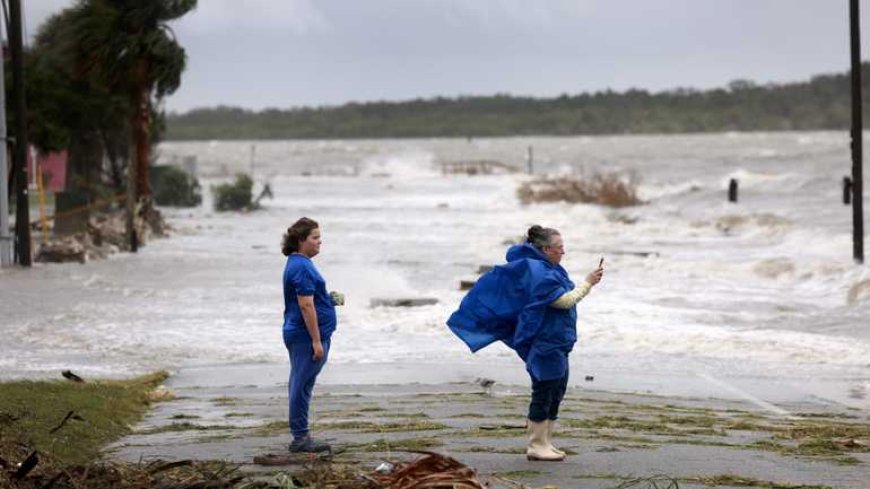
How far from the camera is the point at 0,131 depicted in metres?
28.5

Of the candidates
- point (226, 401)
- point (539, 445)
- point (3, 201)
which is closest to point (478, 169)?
point (3, 201)

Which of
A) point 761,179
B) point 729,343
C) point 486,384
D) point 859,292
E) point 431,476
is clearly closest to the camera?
point 431,476

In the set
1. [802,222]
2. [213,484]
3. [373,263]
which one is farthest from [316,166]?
[213,484]

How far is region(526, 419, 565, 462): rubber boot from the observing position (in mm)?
9821

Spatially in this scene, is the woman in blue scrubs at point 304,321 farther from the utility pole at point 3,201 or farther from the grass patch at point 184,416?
the utility pole at point 3,201

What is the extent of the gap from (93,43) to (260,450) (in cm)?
2689

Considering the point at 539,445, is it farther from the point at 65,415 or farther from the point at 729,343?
the point at 729,343

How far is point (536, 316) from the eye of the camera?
993 cm

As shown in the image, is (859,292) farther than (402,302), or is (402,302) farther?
(859,292)

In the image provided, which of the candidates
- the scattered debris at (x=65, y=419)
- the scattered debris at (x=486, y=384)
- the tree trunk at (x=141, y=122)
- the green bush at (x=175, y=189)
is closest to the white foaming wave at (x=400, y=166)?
the green bush at (x=175, y=189)

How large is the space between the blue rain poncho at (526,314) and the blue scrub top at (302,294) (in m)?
0.80

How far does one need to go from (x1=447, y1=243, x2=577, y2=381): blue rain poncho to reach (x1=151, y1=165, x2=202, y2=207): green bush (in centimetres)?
4848

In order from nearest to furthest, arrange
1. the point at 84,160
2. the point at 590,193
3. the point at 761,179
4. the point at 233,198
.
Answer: the point at 84,160 → the point at 233,198 → the point at 590,193 → the point at 761,179

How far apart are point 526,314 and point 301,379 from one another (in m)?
1.51
